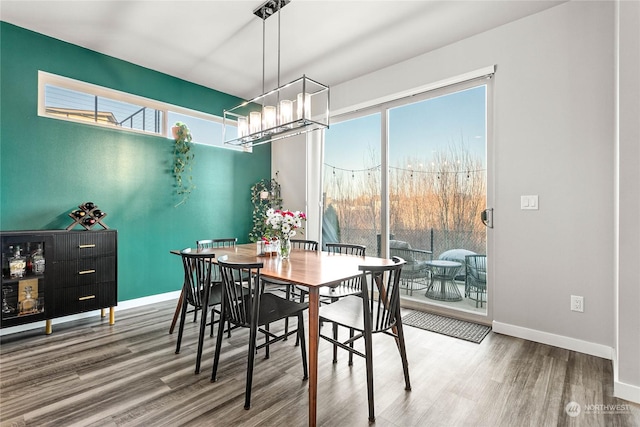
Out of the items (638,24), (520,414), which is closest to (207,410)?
(520,414)

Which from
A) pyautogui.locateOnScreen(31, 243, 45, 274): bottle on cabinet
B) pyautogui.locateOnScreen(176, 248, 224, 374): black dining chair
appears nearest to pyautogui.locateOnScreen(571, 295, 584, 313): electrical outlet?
pyautogui.locateOnScreen(176, 248, 224, 374): black dining chair

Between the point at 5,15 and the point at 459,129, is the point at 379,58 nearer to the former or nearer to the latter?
the point at 459,129

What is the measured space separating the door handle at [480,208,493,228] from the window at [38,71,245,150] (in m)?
3.70

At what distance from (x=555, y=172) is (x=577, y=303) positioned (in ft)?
3.69

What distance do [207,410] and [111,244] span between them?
2.28m

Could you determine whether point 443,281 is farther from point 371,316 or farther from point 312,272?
point 312,272

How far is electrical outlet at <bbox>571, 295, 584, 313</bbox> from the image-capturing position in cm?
261

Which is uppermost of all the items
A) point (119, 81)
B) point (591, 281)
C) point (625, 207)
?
point (119, 81)

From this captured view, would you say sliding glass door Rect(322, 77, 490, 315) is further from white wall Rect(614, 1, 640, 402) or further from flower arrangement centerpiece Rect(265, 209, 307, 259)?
flower arrangement centerpiece Rect(265, 209, 307, 259)

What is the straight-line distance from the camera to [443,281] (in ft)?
11.8

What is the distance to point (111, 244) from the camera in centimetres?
331

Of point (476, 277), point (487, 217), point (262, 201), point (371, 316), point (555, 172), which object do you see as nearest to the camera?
point (371, 316)

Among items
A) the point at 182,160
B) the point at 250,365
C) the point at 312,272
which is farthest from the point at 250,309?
the point at 182,160

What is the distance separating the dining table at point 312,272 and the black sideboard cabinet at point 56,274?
1338 mm
